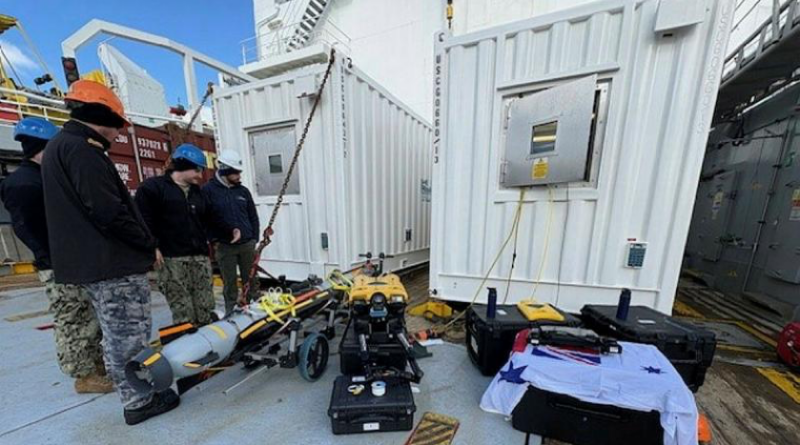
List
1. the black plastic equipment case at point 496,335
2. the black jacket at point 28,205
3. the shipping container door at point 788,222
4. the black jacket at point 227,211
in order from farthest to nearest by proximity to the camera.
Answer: the shipping container door at point 788,222, the black jacket at point 227,211, the black plastic equipment case at point 496,335, the black jacket at point 28,205

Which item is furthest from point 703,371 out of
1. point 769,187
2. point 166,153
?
point 166,153

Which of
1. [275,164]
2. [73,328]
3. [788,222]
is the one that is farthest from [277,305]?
[788,222]

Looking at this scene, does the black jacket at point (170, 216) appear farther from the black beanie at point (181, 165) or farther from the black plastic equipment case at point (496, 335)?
the black plastic equipment case at point (496, 335)

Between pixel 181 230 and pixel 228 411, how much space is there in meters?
1.45

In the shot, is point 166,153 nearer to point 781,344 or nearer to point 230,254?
point 230,254

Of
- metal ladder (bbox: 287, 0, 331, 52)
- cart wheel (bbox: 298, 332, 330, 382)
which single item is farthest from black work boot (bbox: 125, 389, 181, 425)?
metal ladder (bbox: 287, 0, 331, 52)

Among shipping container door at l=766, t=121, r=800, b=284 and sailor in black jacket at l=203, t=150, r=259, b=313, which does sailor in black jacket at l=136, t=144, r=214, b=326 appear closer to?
sailor in black jacket at l=203, t=150, r=259, b=313

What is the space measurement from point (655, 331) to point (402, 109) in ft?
12.2

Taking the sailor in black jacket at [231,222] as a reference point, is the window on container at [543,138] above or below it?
above

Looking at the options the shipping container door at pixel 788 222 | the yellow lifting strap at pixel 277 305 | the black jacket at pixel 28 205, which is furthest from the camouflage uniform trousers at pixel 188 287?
the shipping container door at pixel 788 222

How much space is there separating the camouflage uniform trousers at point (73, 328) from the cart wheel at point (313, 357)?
1505 millimetres

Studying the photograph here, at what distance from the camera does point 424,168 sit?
187 inches

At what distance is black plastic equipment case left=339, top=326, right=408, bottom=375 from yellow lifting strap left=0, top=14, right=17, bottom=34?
1677 cm

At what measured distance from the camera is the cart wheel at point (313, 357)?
1816mm
